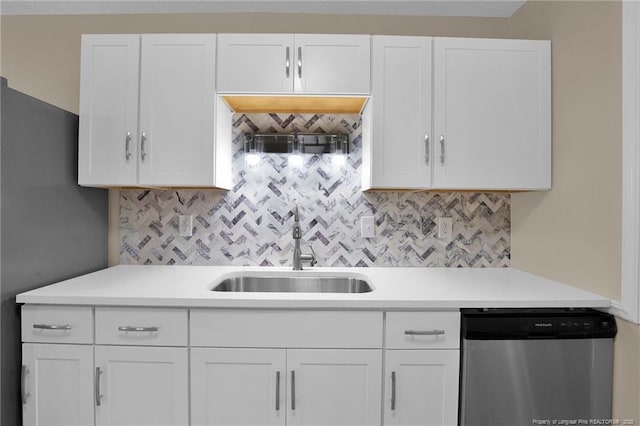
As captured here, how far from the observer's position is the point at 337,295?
1576mm

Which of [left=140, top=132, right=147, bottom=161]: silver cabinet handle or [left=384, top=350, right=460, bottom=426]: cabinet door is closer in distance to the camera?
[left=384, top=350, right=460, bottom=426]: cabinet door

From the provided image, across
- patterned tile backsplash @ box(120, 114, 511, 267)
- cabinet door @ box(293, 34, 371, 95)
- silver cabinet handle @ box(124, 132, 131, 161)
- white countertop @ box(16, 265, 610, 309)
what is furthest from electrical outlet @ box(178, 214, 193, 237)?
cabinet door @ box(293, 34, 371, 95)

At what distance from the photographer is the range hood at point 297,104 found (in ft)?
6.37

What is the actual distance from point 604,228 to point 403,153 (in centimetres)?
92

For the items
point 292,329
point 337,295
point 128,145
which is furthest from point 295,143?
point 292,329

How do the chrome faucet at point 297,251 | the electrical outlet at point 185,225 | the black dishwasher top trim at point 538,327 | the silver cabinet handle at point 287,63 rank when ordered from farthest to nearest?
the electrical outlet at point 185,225 → the chrome faucet at point 297,251 → the silver cabinet handle at point 287,63 → the black dishwasher top trim at point 538,327

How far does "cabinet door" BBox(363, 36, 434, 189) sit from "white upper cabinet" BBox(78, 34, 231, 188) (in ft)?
2.78

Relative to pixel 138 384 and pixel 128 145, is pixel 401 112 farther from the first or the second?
pixel 138 384

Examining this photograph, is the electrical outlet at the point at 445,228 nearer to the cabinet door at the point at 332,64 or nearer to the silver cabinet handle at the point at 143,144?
the cabinet door at the point at 332,64

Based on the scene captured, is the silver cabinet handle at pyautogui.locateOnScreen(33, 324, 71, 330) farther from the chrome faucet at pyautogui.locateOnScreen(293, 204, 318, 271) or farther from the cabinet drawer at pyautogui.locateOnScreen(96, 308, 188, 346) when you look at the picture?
the chrome faucet at pyautogui.locateOnScreen(293, 204, 318, 271)

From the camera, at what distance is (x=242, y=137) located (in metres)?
2.23

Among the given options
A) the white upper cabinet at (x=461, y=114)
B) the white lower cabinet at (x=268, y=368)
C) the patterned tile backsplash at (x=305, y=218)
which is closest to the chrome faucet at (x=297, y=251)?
the patterned tile backsplash at (x=305, y=218)

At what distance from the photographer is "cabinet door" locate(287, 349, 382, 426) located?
152cm

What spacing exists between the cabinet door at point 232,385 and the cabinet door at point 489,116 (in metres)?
1.21
